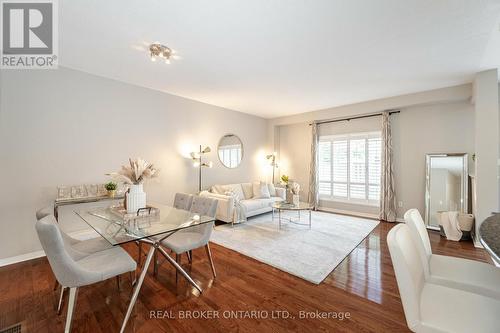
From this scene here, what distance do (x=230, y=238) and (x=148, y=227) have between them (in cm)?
191

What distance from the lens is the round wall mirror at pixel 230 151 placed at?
5559 millimetres

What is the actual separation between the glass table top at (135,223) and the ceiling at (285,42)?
2095mm

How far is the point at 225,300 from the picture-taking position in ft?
6.62

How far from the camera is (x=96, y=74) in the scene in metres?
3.48

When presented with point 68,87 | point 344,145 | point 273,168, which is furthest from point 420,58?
point 68,87

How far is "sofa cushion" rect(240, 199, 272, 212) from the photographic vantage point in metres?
4.68

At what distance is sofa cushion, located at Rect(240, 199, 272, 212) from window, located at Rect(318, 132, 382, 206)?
1949 mm

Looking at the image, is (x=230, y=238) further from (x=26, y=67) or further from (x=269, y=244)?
(x=26, y=67)

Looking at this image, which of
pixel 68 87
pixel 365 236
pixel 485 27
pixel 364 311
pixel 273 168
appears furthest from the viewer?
pixel 273 168

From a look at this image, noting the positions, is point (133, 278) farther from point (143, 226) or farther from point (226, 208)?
point (226, 208)

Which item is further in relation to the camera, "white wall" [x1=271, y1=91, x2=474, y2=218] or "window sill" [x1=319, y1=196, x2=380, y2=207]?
"window sill" [x1=319, y1=196, x2=380, y2=207]

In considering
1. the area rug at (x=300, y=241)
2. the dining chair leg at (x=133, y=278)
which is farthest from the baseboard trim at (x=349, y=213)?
the dining chair leg at (x=133, y=278)

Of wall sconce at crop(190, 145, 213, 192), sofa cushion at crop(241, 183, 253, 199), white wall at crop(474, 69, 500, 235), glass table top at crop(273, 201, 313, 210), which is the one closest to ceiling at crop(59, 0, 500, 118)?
white wall at crop(474, 69, 500, 235)

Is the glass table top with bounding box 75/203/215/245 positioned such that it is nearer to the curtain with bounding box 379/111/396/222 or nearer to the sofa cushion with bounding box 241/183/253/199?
the sofa cushion with bounding box 241/183/253/199
